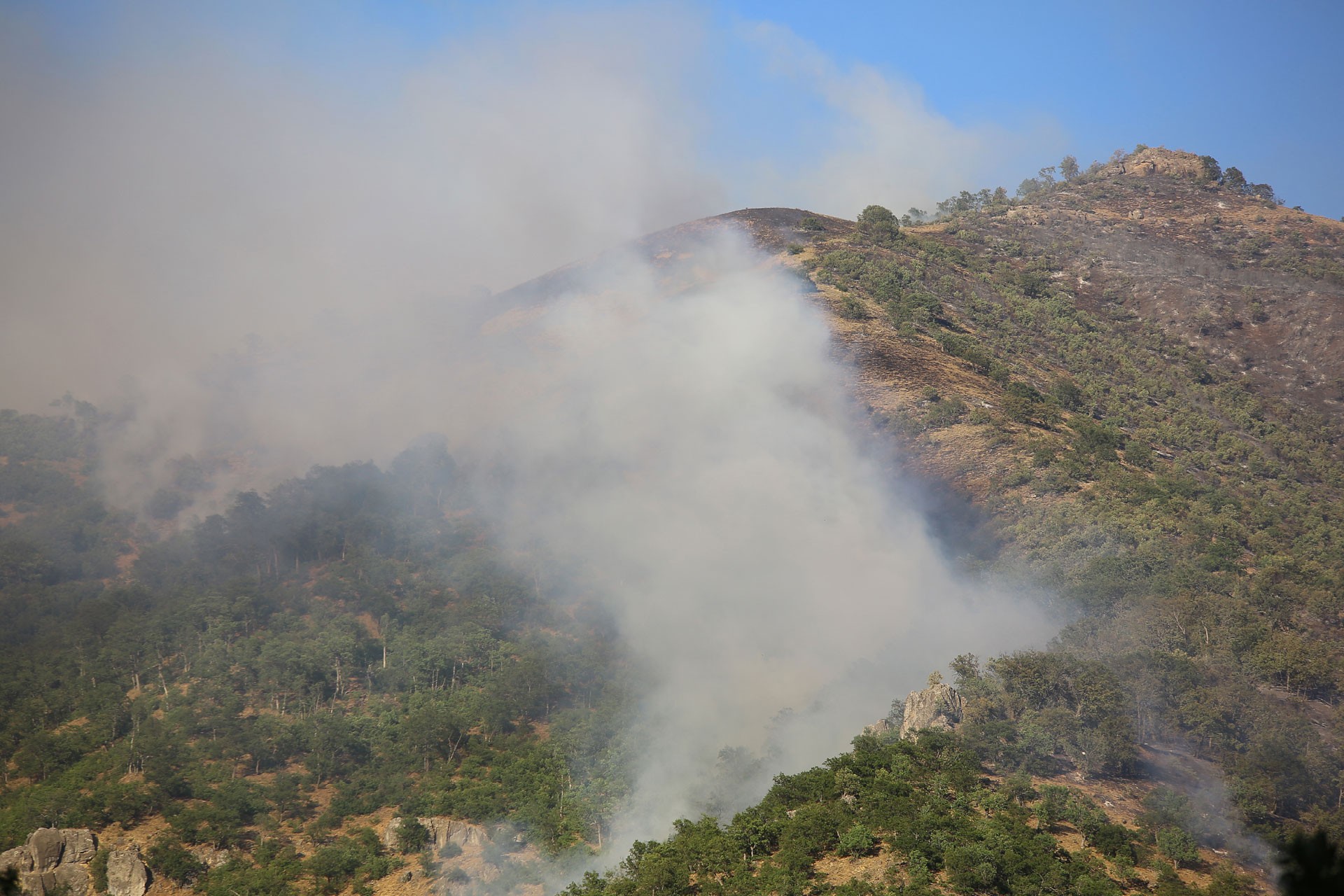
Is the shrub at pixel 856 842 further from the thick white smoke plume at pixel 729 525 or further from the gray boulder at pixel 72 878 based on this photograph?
the gray boulder at pixel 72 878

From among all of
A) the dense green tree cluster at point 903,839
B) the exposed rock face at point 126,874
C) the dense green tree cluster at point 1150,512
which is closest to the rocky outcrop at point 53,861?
the exposed rock face at point 126,874

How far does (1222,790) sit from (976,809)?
1266cm

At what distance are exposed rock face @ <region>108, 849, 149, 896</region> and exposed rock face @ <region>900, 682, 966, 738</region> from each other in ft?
133

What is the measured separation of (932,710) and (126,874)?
142ft

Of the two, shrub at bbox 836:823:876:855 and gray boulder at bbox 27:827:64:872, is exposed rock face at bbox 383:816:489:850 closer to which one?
gray boulder at bbox 27:827:64:872

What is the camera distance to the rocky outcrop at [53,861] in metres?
48.1

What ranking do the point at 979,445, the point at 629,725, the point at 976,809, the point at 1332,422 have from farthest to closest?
the point at 1332,422 → the point at 979,445 → the point at 629,725 → the point at 976,809

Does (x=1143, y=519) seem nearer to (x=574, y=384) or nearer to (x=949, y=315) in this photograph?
(x=949, y=315)

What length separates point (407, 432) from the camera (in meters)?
104

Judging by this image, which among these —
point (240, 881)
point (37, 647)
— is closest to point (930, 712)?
point (240, 881)

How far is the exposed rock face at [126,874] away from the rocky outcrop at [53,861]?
510 millimetres

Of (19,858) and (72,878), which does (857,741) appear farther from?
(19,858)

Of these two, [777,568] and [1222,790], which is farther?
[777,568]

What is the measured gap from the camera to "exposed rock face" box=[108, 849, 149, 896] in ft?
160
